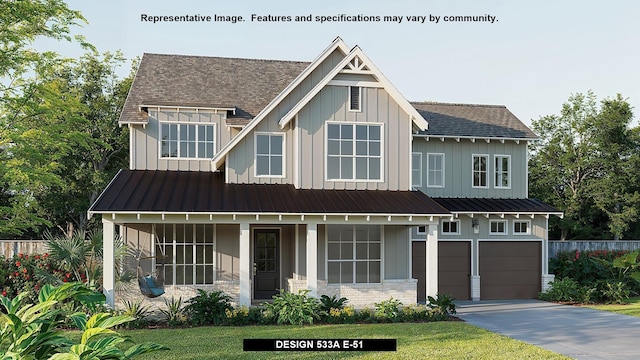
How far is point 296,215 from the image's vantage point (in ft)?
50.3

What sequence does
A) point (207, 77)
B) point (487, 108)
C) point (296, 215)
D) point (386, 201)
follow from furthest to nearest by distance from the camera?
point (487, 108) < point (207, 77) < point (386, 201) < point (296, 215)

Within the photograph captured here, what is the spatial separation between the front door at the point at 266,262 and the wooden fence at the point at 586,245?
34.9 ft

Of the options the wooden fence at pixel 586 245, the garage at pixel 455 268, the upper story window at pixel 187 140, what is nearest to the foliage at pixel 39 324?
the upper story window at pixel 187 140

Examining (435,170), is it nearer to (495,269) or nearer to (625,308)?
(495,269)

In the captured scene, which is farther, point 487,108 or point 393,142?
point 487,108

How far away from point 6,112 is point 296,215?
11.5 meters

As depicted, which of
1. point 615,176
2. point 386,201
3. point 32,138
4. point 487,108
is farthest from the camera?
point 615,176

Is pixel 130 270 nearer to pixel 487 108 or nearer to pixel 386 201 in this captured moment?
pixel 386 201

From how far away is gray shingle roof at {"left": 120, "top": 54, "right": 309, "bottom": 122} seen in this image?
19062mm

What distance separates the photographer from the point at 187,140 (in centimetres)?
1866

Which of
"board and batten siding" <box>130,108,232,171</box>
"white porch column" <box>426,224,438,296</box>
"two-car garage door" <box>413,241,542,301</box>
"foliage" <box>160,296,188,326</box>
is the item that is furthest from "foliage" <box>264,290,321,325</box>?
"two-car garage door" <box>413,241,542,301</box>

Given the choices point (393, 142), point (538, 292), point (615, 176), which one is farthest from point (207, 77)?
point (615, 176)

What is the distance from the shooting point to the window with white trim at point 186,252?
676 inches

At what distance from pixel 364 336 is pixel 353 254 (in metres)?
4.91
